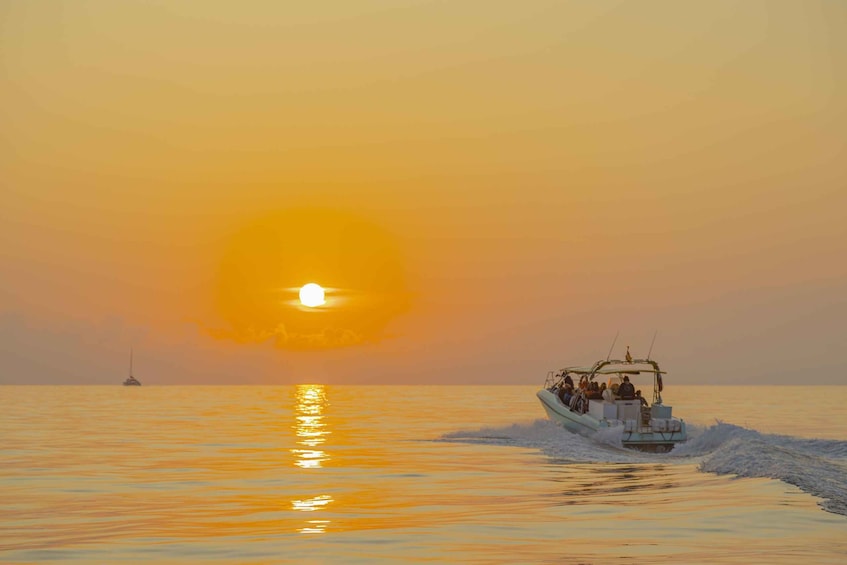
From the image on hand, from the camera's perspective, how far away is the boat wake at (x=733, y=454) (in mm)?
30922

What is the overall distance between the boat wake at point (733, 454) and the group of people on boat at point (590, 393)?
1.39m

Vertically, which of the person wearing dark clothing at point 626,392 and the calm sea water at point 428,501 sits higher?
the person wearing dark clothing at point 626,392

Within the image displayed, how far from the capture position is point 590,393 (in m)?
49.2

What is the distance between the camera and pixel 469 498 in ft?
89.7

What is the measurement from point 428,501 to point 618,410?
19697 millimetres

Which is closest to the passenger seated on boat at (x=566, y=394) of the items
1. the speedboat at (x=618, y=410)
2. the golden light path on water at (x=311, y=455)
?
the speedboat at (x=618, y=410)

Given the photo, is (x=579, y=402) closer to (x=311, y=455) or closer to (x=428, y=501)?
(x=311, y=455)

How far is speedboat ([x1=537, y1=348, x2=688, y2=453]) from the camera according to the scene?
4262cm

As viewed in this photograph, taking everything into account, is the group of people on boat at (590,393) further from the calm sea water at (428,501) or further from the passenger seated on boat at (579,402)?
the calm sea water at (428,501)

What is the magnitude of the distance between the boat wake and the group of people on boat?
1.39 metres

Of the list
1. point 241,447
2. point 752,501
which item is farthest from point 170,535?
point 241,447

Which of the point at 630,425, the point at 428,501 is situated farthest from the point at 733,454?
the point at 428,501

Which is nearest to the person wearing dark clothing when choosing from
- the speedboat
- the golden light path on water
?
the speedboat

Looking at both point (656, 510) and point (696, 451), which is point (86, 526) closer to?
point (656, 510)
